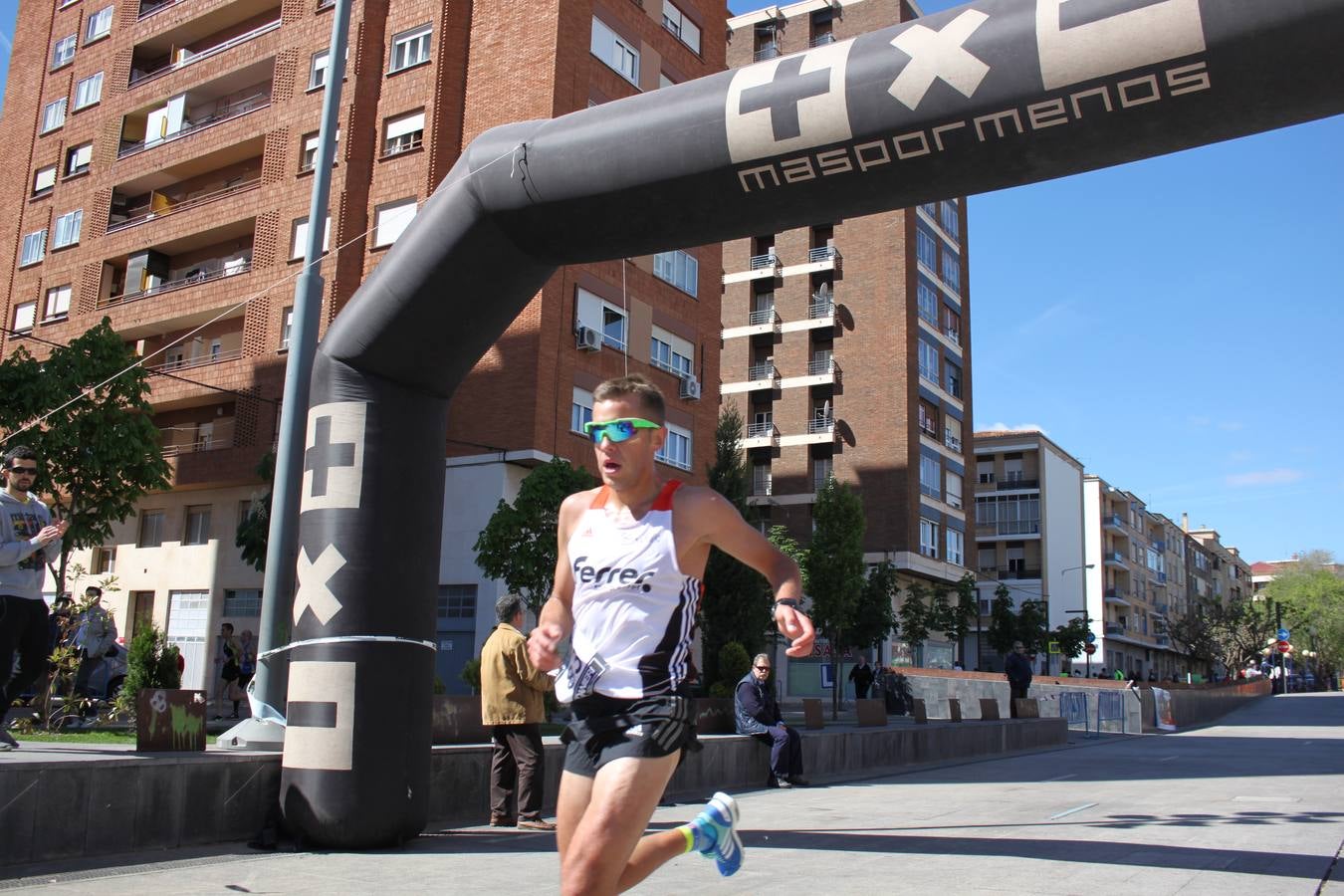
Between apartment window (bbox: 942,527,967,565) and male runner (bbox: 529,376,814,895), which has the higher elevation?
apartment window (bbox: 942,527,967,565)

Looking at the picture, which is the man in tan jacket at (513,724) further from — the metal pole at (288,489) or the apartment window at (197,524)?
the apartment window at (197,524)

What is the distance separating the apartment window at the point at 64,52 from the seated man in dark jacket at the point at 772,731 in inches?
1557

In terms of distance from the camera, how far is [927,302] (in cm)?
5391

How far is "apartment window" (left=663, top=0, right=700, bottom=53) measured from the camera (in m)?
34.7

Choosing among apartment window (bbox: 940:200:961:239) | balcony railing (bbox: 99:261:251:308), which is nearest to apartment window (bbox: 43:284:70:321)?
balcony railing (bbox: 99:261:251:308)

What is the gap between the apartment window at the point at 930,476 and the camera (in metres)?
51.5

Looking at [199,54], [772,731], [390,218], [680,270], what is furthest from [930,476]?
[772,731]

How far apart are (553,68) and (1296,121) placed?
2639 cm

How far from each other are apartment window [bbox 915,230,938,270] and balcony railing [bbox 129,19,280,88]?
2904cm

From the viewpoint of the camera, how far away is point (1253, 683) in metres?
71.2

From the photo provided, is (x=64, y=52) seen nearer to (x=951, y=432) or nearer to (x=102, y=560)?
(x=102, y=560)

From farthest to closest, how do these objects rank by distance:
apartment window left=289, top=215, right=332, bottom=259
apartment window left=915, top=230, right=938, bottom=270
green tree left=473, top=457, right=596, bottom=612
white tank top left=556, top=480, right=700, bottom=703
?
apartment window left=915, top=230, right=938, bottom=270
apartment window left=289, top=215, right=332, bottom=259
green tree left=473, top=457, right=596, bottom=612
white tank top left=556, top=480, right=700, bottom=703

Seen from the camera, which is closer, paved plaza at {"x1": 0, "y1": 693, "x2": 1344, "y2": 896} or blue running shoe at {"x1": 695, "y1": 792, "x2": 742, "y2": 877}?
blue running shoe at {"x1": 695, "y1": 792, "x2": 742, "y2": 877}

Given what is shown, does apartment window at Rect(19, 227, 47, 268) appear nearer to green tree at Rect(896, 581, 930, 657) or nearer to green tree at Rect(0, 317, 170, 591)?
green tree at Rect(0, 317, 170, 591)
